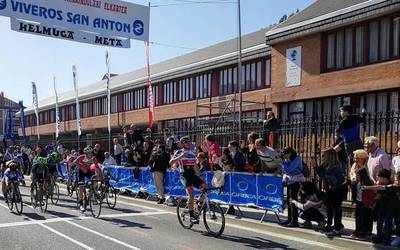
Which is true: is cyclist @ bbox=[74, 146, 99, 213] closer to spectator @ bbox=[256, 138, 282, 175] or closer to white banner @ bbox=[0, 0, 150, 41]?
white banner @ bbox=[0, 0, 150, 41]

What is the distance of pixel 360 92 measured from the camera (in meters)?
21.4


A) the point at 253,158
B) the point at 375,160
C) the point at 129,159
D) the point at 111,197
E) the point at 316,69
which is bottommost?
the point at 111,197

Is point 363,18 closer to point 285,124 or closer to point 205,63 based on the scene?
point 285,124

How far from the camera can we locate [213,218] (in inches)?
423

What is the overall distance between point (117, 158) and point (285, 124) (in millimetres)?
9415

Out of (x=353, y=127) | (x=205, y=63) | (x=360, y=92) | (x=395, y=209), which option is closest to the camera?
(x=395, y=209)

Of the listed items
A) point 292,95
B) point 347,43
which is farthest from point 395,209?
point 292,95

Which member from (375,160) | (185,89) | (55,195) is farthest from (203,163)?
(185,89)

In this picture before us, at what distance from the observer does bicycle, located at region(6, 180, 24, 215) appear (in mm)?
14177

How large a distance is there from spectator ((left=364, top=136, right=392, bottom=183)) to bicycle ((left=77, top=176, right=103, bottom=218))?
7151mm

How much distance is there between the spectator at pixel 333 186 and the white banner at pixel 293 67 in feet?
47.4

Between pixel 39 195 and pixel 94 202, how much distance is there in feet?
6.88

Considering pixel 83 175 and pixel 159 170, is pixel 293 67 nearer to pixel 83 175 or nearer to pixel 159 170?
pixel 159 170

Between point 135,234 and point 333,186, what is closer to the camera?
point 333,186
